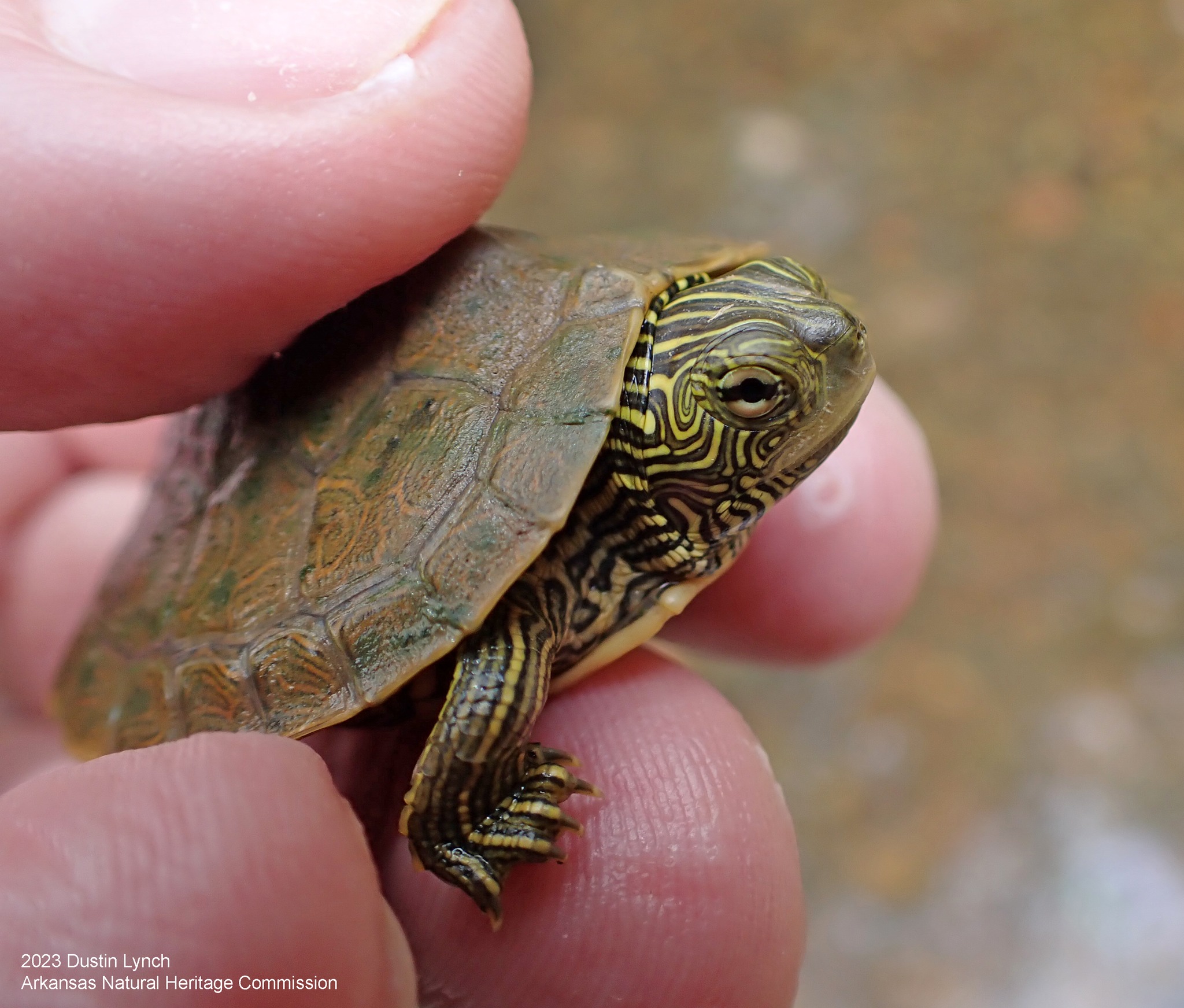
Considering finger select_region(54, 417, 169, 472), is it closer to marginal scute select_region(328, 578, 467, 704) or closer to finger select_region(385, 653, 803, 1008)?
marginal scute select_region(328, 578, 467, 704)

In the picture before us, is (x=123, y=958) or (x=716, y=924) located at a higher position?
(x=123, y=958)

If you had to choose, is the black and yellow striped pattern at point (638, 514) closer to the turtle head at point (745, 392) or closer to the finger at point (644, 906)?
the turtle head at point (745, 392)

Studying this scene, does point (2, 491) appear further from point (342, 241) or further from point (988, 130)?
point (988, 130)

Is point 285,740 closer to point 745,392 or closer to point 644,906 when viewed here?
point 644,906

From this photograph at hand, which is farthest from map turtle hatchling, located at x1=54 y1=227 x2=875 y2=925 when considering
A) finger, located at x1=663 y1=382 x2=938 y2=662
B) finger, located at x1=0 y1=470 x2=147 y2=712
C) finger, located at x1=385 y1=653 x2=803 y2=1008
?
finger, located at x1=0 y1=470 x2=147 y2=712

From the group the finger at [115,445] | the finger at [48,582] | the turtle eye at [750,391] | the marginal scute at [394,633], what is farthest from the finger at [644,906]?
the finger at [115,445]

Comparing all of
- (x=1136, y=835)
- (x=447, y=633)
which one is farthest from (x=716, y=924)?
(x=1136, y=835)
